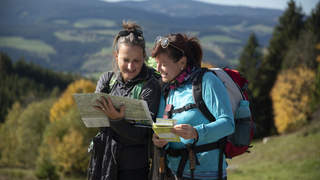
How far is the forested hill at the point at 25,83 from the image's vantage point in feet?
358

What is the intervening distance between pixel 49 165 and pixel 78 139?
6988 millimetres

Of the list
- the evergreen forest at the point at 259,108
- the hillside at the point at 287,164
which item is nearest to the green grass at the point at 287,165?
the hillside at the point at 287,164

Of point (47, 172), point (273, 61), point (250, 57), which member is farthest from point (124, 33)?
point (273, 61)

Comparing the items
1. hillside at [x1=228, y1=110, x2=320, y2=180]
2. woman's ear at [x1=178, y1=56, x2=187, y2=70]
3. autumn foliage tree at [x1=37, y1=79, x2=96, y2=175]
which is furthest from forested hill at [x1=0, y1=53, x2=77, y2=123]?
woman's ear at [x1=178, y1=56, x2=187, y2=70]

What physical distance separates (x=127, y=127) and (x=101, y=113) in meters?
0.28

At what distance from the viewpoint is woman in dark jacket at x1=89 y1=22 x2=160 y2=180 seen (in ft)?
12.1

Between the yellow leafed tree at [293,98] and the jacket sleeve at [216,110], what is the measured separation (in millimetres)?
53440

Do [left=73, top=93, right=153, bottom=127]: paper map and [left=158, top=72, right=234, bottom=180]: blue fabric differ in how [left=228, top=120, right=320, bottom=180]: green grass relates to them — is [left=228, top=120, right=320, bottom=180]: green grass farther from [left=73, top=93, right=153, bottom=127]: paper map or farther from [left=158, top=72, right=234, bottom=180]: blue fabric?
[left=73, top=93, right=153, bottom=127]: paper map

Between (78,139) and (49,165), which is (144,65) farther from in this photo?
(78,139)

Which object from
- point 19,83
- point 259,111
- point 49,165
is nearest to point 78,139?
point 49,165

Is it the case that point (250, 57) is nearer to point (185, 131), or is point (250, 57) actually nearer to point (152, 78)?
point (152, 78)

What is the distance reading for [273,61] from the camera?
6372cm

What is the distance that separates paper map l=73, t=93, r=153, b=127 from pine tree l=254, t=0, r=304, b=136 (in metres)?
57.8

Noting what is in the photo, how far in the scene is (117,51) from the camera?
161 inches
